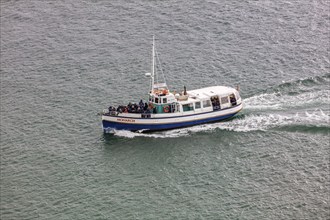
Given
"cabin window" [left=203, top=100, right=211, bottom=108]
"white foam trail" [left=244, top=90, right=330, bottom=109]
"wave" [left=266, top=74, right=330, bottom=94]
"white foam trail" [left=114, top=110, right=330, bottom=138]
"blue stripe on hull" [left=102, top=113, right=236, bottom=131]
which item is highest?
"wave" [left=266, top=74, right=330, bottom=94]

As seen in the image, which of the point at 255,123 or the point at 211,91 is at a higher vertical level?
the point at 211,91

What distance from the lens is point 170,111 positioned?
104 meters

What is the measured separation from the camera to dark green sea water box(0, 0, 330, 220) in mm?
86125

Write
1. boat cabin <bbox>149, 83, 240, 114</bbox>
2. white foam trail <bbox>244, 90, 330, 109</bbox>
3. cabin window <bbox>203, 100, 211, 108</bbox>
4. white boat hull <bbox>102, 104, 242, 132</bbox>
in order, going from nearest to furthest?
1. white boat hull <bbox>102, 104, 242, 132</bbox>
2. boat cabin <bbox>149, 83, 240, 114</bbox>
3. cabin window <bbox>203, 100, 211, 108</bbox>
4. white foam trail <bbox>244, 90, 330, 109</bbox>

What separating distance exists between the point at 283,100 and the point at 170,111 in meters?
20.0

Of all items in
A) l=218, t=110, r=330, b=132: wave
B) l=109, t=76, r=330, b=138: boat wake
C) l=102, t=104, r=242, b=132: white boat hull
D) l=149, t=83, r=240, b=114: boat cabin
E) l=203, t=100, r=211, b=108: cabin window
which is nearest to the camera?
l=218, t=110, r=330, b=132: wave

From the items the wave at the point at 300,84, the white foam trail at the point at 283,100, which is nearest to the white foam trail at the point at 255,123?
the white foam trail at the point at 283,100

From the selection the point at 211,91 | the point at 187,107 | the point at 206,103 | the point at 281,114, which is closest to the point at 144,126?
the point at 187,107

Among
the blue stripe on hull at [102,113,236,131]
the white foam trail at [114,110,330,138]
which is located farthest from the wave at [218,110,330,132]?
the blue stripe on hull at [102,113,236,131]

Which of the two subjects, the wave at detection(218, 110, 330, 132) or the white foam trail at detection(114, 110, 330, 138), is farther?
the white foam trail at detection(114, 110, 330, 138)

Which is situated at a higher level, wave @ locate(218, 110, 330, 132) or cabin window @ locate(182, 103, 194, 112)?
cabin window @ locate(182, 103, 194, 112)

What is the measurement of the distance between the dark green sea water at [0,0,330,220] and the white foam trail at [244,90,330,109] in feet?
1.00

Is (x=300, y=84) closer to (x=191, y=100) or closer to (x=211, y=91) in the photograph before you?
(x=211, y=91)

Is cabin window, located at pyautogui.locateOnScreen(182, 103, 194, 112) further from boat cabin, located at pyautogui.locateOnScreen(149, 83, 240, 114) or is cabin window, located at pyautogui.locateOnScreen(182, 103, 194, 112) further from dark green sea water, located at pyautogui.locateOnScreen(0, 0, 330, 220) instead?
dark green sea water, located at pyautogui.locateOnScreen(0, 0, 330, 220)
